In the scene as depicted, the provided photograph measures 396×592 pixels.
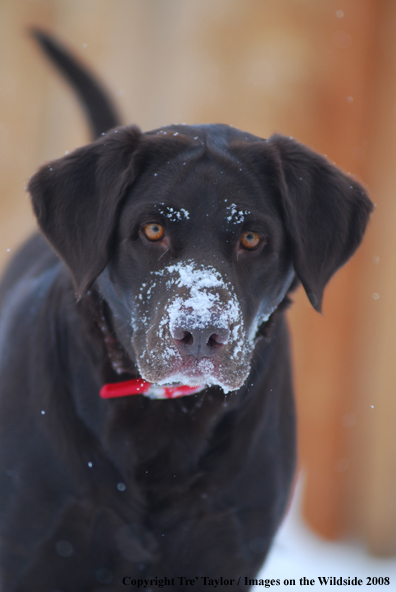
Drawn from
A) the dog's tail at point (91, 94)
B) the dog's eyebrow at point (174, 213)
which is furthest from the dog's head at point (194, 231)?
the dog's tail at point (91, 94)

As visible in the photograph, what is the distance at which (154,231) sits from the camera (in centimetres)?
181

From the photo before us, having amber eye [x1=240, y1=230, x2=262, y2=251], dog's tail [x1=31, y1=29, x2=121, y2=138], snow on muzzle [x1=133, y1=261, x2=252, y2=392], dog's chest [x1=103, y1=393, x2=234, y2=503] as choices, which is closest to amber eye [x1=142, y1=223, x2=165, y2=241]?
snow on muzzle [x1=133, y1=261, x2=252, y2=392]

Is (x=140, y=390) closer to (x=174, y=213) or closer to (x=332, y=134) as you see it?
(x=174, y=213)

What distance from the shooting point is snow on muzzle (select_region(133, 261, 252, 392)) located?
1593mm

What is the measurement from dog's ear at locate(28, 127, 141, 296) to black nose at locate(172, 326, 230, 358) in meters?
0.37

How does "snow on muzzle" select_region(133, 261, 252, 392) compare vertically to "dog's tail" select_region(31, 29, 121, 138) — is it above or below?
below

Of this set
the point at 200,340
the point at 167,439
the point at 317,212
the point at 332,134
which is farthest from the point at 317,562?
the point at 200,340

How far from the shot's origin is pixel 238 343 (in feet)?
5.62

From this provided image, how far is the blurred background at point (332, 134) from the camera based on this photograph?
4250 mm

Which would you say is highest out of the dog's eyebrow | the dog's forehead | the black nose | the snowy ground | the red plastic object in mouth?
the dog's forehead

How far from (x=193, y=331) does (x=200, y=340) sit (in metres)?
0.03

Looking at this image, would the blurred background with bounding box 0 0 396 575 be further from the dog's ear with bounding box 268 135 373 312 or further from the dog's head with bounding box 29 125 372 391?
the dog's head with bounding box 29 125 372 391

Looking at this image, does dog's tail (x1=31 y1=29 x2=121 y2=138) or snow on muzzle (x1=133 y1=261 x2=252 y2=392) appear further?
dog's tail (x1=31 y1=29 x2=121 y2=138)

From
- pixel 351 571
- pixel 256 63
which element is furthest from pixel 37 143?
pixel 351 571
